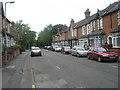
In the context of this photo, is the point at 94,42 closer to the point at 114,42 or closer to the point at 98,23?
the point at 98,23

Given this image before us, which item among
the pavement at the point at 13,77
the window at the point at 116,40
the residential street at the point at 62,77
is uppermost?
the window at the point at 116,40

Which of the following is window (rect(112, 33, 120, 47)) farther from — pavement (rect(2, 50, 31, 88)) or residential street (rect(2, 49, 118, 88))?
pavement (rect(2, 50, 31, 88))

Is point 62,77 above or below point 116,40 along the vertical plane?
below

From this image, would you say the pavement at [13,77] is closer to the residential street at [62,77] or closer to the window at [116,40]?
the residential street at [62,77]

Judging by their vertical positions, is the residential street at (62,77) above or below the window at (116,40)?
below

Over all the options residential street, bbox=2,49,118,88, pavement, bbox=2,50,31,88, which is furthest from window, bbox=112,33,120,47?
pavement, bbox=2,50,31,88

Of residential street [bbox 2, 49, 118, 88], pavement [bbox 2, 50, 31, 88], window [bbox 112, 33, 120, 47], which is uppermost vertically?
window [bbox 112, 33, 120, 47]

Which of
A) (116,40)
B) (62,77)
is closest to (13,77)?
(62,77)

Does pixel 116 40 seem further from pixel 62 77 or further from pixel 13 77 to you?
pixel 13 77

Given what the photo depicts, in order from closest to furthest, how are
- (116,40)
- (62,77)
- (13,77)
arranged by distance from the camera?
(62,77)
(13,77)
(116,40)

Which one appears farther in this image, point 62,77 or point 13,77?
point 13,77

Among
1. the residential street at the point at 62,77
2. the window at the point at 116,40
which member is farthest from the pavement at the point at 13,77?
the window at the point at 116,40

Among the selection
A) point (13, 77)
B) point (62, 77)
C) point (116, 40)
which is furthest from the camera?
point (116, 40)

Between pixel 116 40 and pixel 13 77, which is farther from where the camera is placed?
pixel 116 40
